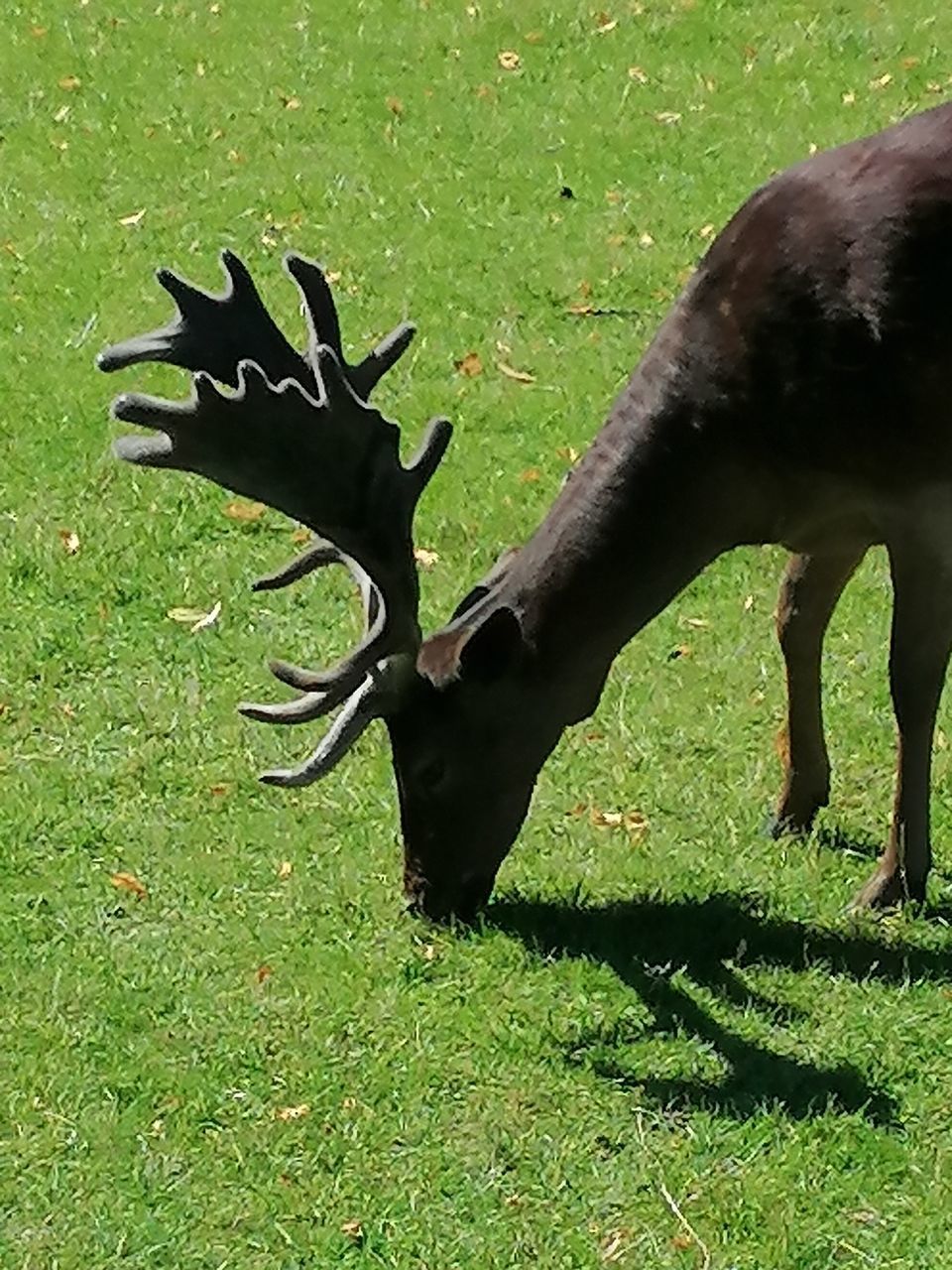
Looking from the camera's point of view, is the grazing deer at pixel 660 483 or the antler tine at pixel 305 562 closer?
the grazing deer at pixel 660 483

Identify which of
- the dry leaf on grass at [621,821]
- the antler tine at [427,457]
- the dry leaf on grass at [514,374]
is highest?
the antler tine at [427,457]

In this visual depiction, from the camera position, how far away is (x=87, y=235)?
33.7 ft

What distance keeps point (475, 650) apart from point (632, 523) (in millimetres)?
517

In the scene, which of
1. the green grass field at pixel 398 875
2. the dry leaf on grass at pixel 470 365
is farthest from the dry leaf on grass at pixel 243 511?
the dry leaf on grass at pixel 470 365

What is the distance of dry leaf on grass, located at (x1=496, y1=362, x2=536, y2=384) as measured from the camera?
885 cm

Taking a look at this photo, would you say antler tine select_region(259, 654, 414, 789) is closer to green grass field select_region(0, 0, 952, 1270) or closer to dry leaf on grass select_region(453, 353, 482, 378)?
green grass field select_region(0, 0, 952, 1270)

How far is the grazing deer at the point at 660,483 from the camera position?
17.6 ft

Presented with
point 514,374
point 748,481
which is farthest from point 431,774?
point 514,374

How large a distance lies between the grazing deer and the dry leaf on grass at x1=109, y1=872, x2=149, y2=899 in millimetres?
789

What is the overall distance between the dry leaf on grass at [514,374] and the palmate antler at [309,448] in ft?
10.3

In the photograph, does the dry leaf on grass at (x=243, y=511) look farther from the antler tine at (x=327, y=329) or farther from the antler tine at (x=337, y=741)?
the antler tine at (x=337, y=741)

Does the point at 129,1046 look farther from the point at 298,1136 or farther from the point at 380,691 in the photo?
the point at 380,691

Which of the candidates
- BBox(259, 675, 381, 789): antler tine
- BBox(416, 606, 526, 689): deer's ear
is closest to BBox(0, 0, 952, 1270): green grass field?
BBox(259, 675, 381, 789): antler tine

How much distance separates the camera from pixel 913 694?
5.80m
